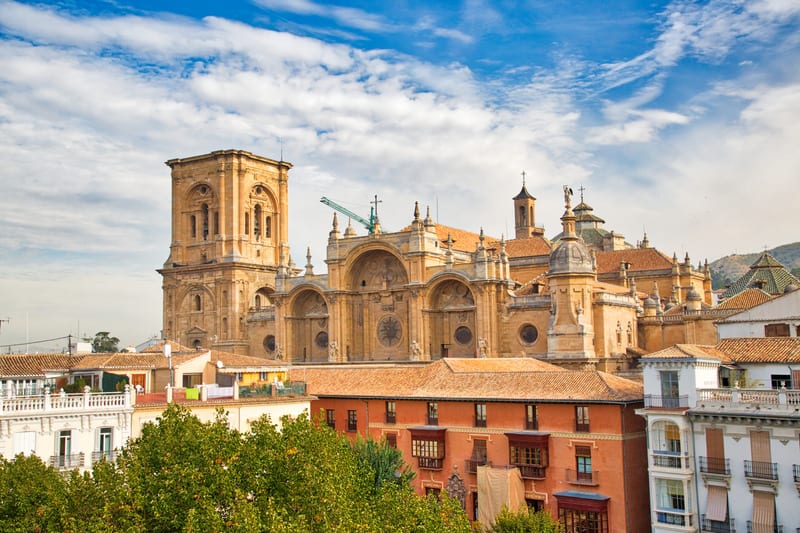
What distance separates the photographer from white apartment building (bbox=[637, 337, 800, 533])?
32688mm

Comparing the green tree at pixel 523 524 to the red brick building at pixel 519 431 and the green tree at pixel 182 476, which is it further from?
the green tree at pixel 182 476

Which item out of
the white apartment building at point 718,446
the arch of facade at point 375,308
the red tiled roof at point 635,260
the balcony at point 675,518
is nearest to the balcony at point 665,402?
the white apartment building at point 718,446

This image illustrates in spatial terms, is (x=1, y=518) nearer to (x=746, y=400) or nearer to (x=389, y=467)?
(x=389, y=467)

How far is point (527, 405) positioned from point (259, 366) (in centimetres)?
1516

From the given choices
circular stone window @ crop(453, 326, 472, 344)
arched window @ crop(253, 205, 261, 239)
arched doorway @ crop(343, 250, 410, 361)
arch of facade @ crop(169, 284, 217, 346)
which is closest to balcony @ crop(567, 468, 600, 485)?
circular stone window @ crop(453, 326, 472, 344)

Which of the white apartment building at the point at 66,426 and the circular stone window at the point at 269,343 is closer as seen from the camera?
the white apartment building at the point at 66,426

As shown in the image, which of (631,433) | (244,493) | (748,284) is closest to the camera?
(244,493)

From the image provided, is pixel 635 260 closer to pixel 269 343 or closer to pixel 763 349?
pixel 269 343

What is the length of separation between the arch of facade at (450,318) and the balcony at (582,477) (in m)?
24.3

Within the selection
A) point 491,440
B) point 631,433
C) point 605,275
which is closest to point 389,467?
point 491,440

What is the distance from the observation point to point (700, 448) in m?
35.2

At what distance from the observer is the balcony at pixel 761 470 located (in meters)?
32.8

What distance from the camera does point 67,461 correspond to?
3466 centimetres

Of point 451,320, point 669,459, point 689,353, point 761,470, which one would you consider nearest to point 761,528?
point 761,470
